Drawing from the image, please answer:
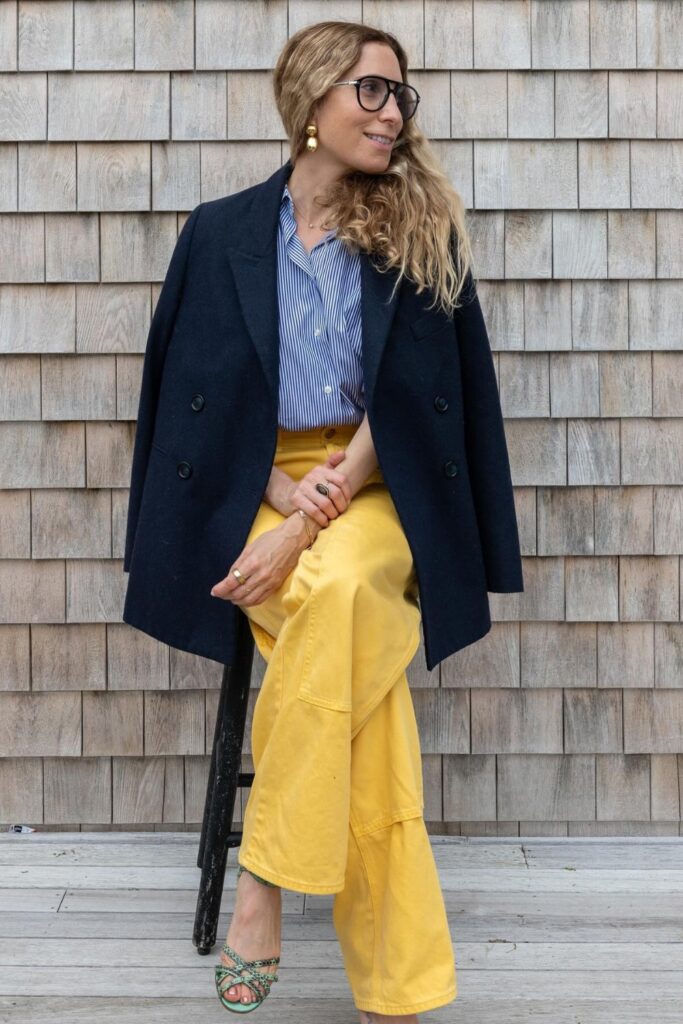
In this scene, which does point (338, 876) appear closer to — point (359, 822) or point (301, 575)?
point (359, 822)

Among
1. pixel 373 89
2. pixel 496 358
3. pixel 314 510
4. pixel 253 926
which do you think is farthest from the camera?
pixel 496 358

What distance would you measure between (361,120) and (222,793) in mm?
1259

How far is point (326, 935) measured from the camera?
242cm

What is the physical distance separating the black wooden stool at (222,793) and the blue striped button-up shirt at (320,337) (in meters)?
0.42

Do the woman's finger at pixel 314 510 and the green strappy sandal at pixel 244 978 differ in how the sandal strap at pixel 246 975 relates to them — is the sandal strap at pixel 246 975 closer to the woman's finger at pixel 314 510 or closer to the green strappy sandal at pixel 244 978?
the green strappy sandal at pixel 244 978

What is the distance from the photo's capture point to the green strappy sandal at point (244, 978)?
195 centimetres

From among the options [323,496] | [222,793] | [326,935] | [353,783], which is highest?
[323,496]

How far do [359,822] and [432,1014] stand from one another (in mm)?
Answer: 438

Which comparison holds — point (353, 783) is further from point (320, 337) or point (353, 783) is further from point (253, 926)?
point (320, 337)

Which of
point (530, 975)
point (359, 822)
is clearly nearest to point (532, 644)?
point (530, 975)

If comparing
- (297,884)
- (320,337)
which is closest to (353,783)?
(297,884)

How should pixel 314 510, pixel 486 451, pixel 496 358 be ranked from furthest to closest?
pixel 496 358 < pixel 486 451 < pixel 314 510

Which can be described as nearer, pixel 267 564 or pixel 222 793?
pixel 267 564

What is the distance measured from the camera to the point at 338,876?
188 cm
